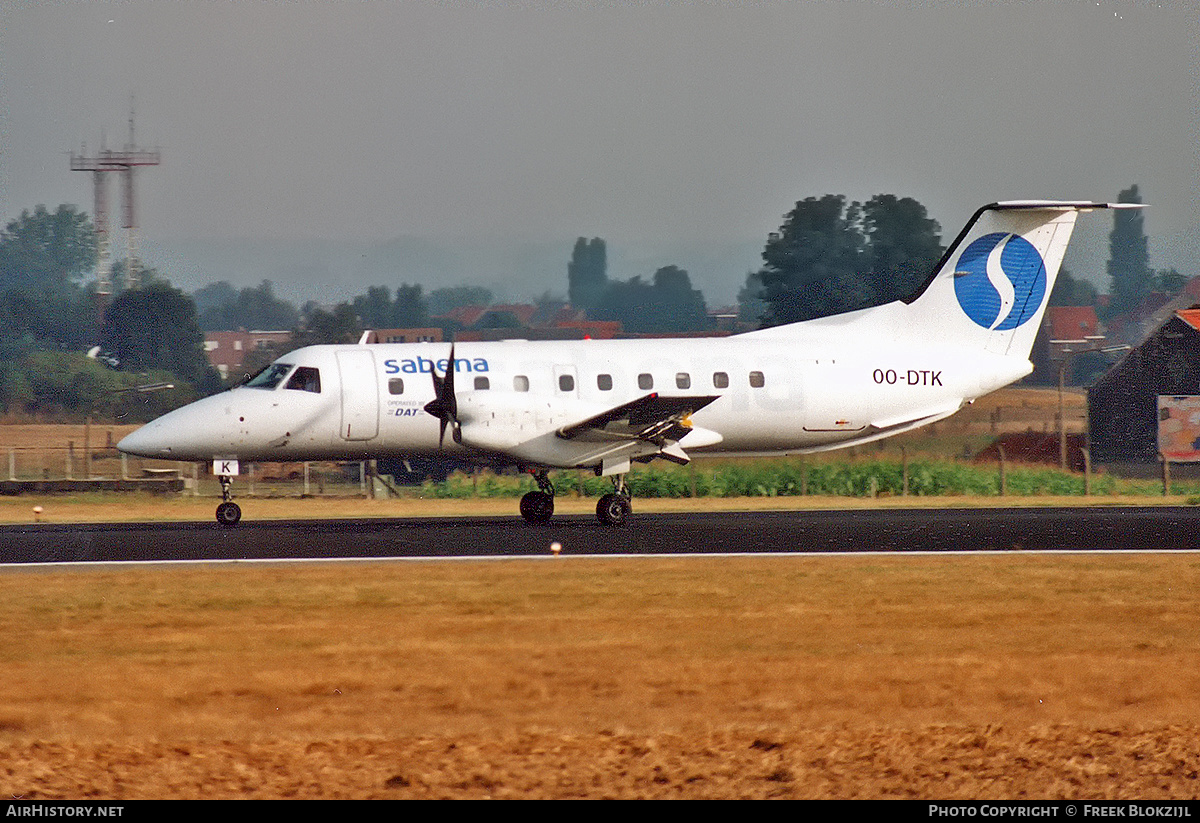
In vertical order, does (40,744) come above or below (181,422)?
below

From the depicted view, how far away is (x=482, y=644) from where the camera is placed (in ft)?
46.2

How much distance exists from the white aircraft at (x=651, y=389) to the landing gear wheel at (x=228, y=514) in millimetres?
50

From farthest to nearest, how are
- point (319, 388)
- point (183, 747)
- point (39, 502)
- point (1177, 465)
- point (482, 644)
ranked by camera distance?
point (1177, 465) < point (39, 502) < point (319, 388) < point (482, 644) < point (183, 747)

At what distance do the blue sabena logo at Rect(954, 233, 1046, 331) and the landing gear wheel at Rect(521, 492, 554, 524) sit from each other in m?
9.21

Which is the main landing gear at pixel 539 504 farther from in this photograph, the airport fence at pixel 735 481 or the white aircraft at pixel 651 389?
the airport fence at pixel 735 481

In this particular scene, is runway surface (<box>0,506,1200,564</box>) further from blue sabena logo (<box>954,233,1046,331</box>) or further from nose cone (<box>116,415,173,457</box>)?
blue sabena logo (<box>954,233,1046,331</box>)

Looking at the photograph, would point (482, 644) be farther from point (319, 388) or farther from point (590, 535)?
point (319, 388)

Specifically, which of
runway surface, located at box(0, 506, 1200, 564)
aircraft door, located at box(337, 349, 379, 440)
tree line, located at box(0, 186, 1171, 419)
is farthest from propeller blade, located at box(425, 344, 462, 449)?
tree line, located at box(0, 186, 1171, 419)

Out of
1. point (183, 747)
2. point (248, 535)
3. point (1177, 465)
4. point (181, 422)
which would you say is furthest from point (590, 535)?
point (1177, 465)

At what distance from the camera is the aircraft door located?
26188 mm

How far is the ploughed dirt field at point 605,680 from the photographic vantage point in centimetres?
941

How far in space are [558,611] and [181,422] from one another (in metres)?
12.5

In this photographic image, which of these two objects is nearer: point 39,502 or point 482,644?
point 482,644

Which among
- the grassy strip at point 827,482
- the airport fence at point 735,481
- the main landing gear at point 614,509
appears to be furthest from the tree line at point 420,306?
the main landing gear at point 614,509
